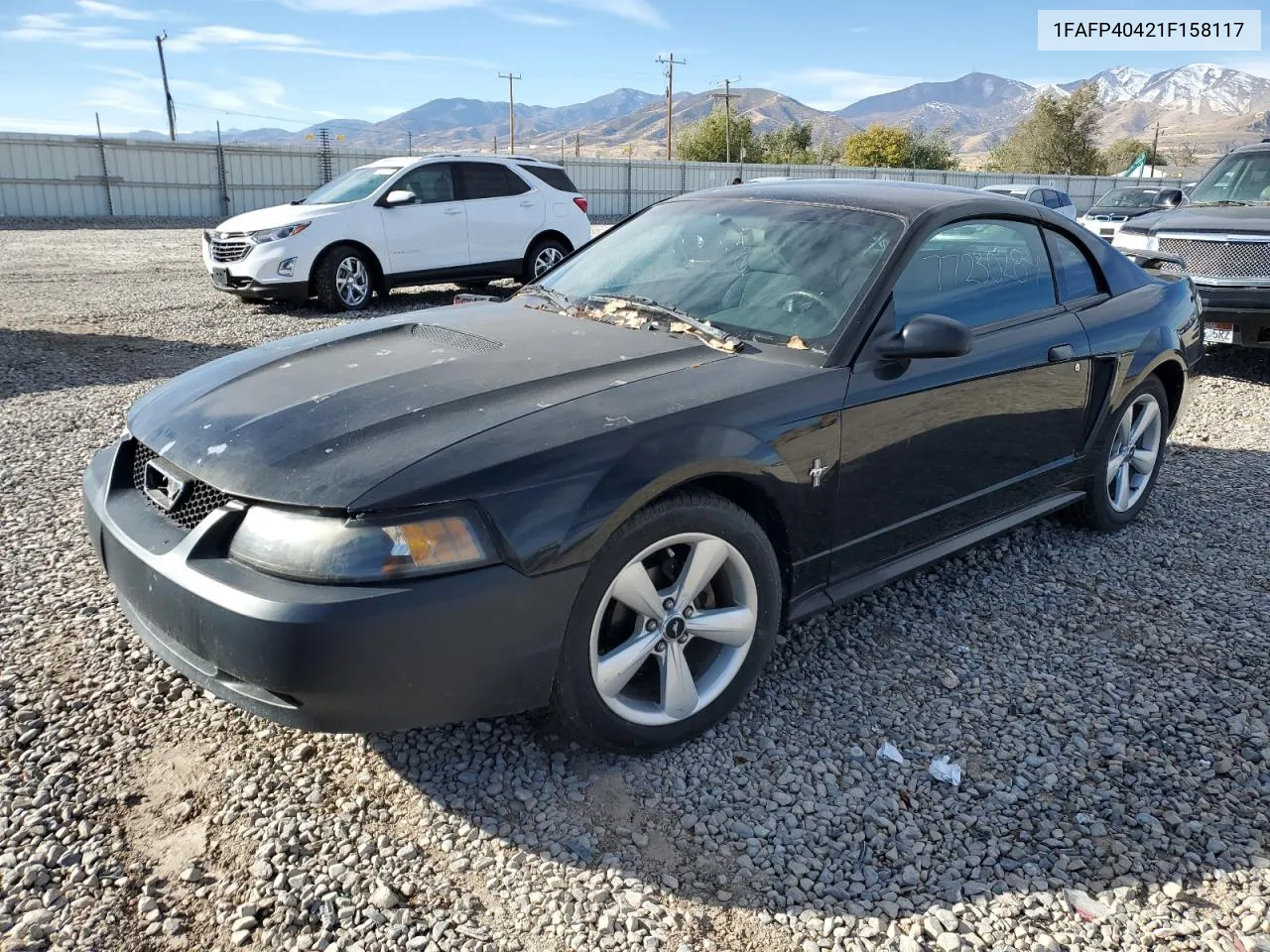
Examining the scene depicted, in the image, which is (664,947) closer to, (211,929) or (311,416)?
(211,929)

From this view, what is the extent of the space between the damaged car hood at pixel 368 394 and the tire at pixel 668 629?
472mm

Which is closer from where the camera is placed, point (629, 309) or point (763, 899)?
point (763, 899)

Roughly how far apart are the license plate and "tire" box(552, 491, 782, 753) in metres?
6.86

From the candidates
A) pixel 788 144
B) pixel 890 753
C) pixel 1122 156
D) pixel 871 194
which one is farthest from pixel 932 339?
pixel 1122 156

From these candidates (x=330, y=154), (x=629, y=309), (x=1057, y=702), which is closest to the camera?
(x=1057, y=702)

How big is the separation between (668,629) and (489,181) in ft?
32.4

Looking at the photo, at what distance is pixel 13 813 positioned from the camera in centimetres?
246

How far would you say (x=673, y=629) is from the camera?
8.82 feet

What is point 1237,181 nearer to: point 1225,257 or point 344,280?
point 1225,257

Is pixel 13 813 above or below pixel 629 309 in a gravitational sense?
below

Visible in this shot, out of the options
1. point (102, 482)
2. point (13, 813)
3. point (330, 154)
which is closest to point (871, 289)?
point (102, 482)

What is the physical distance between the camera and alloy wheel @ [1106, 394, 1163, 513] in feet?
14.8

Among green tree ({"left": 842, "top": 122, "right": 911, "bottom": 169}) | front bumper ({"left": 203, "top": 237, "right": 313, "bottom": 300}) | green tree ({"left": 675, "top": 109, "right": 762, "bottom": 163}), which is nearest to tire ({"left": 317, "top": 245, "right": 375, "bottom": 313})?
front bumper ({"left": 203, "top": 237, "right": 313, "bottom": 300})

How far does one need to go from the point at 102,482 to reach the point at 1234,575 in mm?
4400
